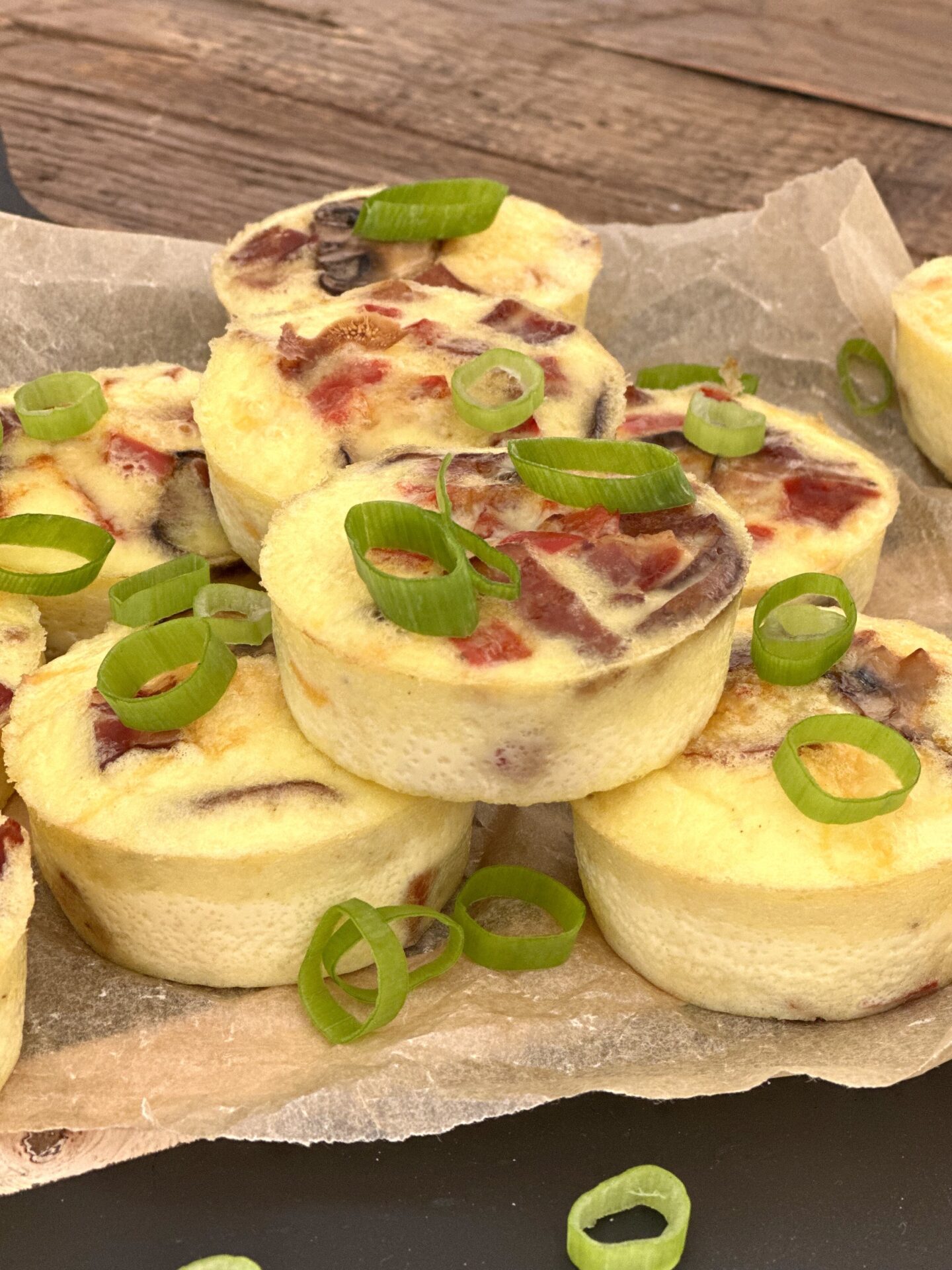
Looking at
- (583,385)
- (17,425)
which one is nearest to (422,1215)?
(583,385)

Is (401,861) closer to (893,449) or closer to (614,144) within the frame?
(893,449)

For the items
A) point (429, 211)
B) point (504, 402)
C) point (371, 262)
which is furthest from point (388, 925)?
point (429, 211)

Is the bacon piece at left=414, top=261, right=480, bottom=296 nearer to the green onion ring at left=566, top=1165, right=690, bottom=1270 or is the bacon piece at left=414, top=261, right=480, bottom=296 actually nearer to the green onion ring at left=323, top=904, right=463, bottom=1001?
the green onion ring at left=323, top=904, right=463, bottom=1001

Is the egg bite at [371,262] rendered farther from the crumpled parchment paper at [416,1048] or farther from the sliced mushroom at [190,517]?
the crumpled parchment paper at [416,1048]

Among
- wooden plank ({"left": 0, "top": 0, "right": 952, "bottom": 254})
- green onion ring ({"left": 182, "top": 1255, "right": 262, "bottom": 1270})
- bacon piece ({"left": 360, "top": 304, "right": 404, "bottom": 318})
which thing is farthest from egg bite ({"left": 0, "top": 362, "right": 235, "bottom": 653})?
wooden plank ({"left": 0, "top": 0, "right": 952, "bottom": 254})

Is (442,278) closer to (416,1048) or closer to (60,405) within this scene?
(60,405)

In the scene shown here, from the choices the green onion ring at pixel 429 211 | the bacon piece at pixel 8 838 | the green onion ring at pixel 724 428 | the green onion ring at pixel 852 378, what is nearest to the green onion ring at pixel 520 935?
the bacon piece at pixel 8 838
